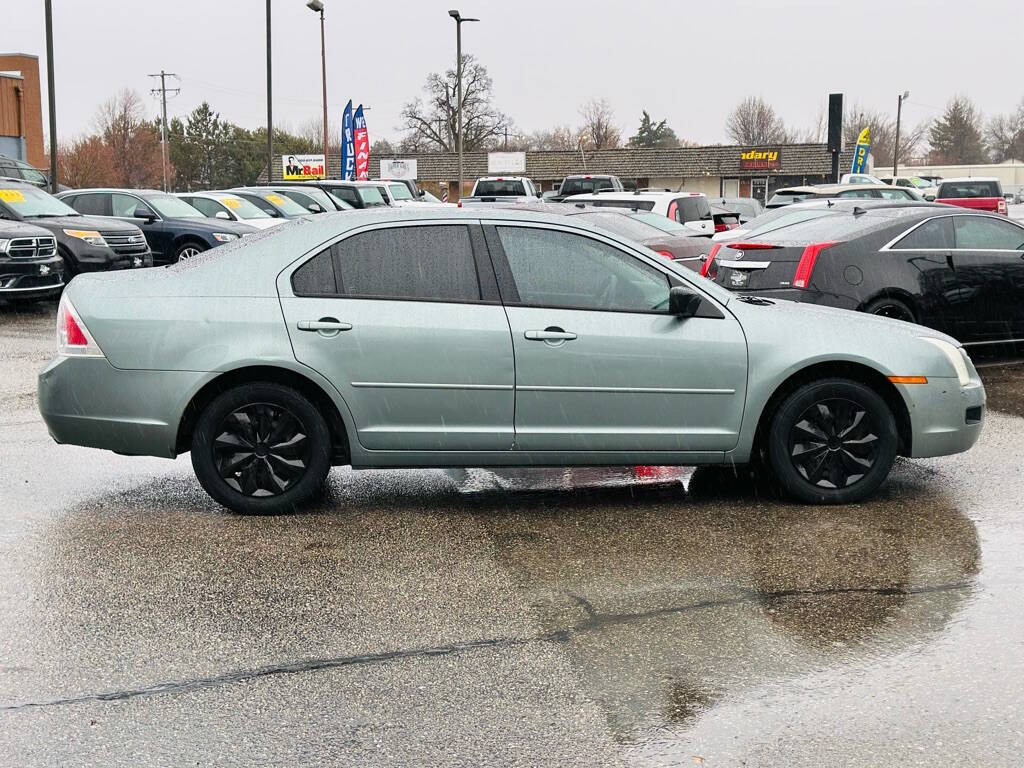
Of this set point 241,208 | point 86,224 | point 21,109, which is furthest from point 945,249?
point 21,109

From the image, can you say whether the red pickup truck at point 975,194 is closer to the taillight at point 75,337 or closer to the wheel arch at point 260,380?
the wheel arch at point 260,380

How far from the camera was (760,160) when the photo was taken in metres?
74.6

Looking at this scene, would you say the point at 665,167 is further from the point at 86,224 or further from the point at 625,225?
the point at 625,225

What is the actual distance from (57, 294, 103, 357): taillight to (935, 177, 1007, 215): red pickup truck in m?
32.2

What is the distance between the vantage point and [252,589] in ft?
16.9

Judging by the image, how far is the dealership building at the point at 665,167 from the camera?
74.6 metres

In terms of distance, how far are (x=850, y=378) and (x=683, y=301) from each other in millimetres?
1062

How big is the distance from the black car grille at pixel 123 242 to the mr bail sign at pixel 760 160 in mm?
60286

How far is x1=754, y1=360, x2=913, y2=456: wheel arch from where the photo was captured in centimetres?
648

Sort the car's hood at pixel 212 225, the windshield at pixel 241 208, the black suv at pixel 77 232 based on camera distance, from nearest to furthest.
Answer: the black suv at pixel 77 232 → the car's hood at pixel 212 225 → the windshield at pixel 241 208

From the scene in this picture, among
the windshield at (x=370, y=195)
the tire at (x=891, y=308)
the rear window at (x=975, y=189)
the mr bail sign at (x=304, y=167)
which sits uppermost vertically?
the mr bail sign at (x=304, y=167)

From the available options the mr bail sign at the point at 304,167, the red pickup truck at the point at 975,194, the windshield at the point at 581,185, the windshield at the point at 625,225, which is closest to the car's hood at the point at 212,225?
the windshield at the point at 625,225

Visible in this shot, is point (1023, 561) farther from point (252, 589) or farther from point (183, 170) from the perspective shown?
point (183, 170)

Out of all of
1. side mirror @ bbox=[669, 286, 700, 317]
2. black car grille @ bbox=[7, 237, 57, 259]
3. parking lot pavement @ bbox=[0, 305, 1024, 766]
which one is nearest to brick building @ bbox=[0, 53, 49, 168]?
black car grille @ bbox=[7, 237, 57, 259]
